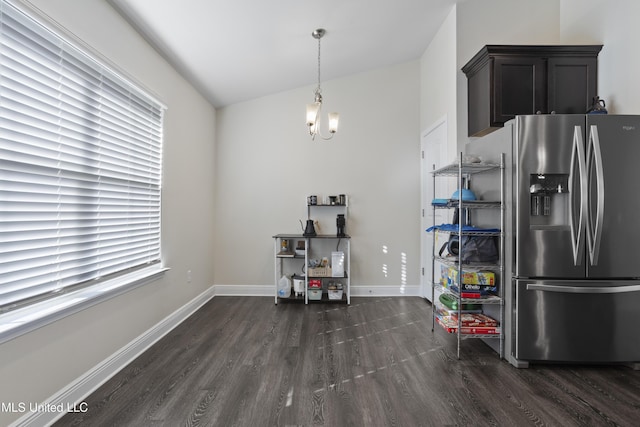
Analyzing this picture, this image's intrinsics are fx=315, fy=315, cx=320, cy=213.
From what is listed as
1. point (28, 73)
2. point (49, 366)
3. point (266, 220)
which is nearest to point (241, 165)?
point (266, 220)

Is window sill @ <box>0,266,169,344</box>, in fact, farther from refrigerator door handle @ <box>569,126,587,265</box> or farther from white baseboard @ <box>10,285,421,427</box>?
refrigerator door handle @ <box>569,126,587,265</box>

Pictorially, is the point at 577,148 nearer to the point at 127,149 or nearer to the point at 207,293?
the point at 127,149

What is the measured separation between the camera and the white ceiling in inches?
102

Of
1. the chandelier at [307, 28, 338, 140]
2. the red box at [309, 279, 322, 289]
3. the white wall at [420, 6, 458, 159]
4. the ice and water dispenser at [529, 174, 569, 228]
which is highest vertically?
the white wall at [420, 6, 458, 159]

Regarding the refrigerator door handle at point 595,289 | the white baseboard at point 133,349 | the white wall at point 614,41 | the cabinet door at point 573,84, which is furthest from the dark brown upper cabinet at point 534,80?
A: the white baseboard at point 133,349

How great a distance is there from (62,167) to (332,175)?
123 inches

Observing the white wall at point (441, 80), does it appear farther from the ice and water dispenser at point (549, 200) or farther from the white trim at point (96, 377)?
the white trim at point (96, 377)

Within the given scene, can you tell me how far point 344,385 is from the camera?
2.15m

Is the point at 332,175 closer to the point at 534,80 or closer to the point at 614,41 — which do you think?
the point at 534,80

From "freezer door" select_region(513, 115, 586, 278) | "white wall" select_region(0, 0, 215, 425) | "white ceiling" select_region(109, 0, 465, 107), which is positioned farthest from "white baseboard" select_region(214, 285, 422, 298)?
"white ceiling" select_region(109, 0, 465, 107)

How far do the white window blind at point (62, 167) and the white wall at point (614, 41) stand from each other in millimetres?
4159

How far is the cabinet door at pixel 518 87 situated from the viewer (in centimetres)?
285
